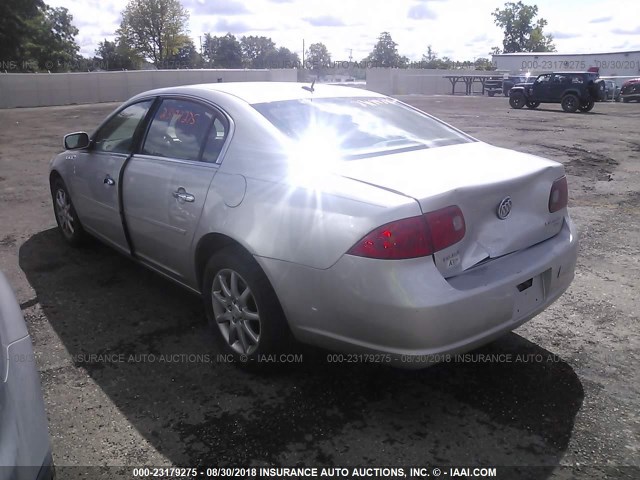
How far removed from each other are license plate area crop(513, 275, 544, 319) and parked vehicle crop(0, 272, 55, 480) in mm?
2081

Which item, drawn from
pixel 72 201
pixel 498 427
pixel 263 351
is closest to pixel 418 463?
pixel 498 427

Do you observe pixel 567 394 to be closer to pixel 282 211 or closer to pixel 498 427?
pixel 498 427

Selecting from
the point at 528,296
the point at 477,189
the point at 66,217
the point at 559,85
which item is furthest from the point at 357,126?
the point at 559,85

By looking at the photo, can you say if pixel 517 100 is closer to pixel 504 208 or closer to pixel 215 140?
pixel 215 140

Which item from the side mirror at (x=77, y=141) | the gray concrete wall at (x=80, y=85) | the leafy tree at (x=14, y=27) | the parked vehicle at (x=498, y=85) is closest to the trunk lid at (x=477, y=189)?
the side mirror at (x=77, y=141)

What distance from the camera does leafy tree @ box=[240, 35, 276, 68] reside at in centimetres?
10858

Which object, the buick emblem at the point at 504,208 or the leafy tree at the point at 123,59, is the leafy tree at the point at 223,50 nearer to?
the leafy tree at the point at 123,59

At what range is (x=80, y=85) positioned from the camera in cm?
2883

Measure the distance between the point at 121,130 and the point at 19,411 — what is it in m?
3.09

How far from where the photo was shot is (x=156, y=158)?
3.75 m

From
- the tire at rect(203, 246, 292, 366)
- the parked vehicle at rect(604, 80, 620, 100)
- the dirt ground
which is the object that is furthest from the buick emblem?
the parked vehicle at rect(604, 80, 620, 100)

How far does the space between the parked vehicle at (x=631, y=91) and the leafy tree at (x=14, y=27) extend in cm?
3735

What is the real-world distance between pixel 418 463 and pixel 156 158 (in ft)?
8.25

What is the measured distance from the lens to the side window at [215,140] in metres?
3.29
